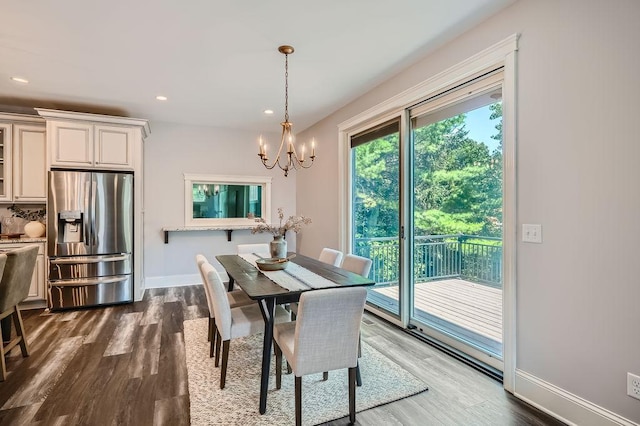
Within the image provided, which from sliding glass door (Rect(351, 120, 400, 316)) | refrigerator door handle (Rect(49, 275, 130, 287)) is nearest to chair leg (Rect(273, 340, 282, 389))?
sliding glass door (Rect(351, 120, 400, 316))

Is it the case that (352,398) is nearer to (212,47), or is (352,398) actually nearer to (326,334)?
(326,334)

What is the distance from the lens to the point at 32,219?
458cm

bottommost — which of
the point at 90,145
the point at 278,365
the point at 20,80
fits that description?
the point at 278,365

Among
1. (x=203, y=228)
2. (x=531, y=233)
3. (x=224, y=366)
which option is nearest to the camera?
(x=531, y=233)

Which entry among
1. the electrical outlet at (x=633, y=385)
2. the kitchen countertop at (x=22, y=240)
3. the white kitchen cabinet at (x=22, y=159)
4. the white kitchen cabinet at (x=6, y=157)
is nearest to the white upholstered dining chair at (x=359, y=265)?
the electrical outlet at (x=633, y=385)

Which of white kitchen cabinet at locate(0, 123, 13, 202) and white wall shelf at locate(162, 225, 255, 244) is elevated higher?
white kitchen cabinet at locate(0, 123, 13, 202)

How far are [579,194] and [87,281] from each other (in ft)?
16.8

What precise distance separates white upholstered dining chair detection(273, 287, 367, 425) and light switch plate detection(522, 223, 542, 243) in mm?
1218

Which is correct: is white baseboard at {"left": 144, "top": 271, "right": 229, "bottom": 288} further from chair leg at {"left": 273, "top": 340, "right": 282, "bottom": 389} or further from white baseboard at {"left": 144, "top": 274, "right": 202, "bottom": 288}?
chair leg at {"left": 273, "top": 340, "right": 282, "bottom": 389}

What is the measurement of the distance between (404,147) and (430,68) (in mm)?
780

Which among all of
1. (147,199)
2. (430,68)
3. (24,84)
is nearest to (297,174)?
(147,199)

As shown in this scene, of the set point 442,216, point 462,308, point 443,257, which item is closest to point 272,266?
point 442,216

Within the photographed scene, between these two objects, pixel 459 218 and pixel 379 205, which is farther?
pixel 379 205

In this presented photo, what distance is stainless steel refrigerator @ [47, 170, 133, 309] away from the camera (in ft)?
13.3
